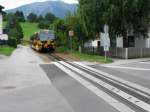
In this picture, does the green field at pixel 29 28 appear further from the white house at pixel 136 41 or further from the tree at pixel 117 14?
the tree at pixel 117 14

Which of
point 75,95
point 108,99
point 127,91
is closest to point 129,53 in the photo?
point 127,91

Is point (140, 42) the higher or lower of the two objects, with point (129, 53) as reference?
higher

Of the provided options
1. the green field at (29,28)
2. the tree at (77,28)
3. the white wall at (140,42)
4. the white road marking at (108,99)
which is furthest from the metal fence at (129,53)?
the green field at (29,28)

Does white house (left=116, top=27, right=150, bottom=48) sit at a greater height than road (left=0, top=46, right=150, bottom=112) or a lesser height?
greater

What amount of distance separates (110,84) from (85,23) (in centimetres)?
2722

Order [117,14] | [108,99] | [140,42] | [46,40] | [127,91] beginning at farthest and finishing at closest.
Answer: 1. [46,40]
2. [140,42]
3. [117,14]
4. [127,91]
5. [108,99]

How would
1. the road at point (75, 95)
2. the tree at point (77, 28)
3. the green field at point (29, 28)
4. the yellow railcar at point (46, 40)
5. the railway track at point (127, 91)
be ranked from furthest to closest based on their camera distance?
the green field at point (29, 28) < the yellow railcar at point (46, 40) < the tree at point (77, 28) < the railway track at point (127, 91) < the road at point (75, 95)

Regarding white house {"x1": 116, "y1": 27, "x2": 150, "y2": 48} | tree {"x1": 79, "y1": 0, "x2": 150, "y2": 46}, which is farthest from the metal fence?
white house {"x1": 116, "y1": 27, "x2": 150, "y2": 48}

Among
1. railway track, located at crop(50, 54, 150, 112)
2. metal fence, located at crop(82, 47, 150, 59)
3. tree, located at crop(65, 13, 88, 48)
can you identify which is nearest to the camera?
railway track, located at crop(50, 54, 150, 112)

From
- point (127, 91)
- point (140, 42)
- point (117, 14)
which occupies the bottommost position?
point (127, 91)

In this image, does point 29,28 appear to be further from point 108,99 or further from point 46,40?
point 108,99

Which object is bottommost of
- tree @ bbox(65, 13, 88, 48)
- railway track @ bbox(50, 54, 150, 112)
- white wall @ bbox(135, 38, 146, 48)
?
railway track @ bbox(50, 54, 150, 112)

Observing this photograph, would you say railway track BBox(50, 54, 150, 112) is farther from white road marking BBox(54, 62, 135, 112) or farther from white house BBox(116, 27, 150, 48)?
white house BBox(116, 27, 150, 48)

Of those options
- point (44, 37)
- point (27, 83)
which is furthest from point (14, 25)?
point (27, 83)
